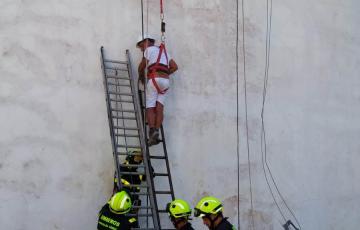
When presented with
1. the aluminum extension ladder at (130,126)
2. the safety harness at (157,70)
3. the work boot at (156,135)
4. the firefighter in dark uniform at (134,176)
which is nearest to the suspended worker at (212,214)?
the aluminum extension ladder at (130,126)

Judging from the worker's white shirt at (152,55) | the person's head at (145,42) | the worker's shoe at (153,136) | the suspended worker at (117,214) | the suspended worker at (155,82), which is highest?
the person's head at (145,42)

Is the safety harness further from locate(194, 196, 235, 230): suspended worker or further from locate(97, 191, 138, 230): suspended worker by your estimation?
locate(194, 196, 235, 230): suspended worker

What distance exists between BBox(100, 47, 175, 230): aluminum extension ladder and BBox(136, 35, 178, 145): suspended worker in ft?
0.43

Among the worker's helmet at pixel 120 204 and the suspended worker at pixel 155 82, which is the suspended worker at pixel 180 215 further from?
the suspended worker at pixel 155 82

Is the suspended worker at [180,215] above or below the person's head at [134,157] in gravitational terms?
below

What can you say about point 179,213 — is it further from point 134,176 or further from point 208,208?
point 134,176

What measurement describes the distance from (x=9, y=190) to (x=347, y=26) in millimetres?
6589

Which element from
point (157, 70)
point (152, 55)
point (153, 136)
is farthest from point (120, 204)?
point (152, 55)

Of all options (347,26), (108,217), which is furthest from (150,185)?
(347,26)

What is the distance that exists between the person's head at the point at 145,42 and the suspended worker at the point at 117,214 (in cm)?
233

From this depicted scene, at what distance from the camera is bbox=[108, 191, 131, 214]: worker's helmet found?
19.3 feet

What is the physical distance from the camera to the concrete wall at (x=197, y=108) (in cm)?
678

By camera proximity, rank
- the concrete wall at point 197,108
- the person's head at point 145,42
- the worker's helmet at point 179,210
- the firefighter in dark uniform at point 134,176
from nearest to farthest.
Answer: the worker's helmet at point 179,210 → the concrete wall at point 197,108 → the firefighter in dark uniform at point 134,176 → the person's head at point 145,42

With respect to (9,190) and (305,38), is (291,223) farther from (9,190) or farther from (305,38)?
(9,190)
